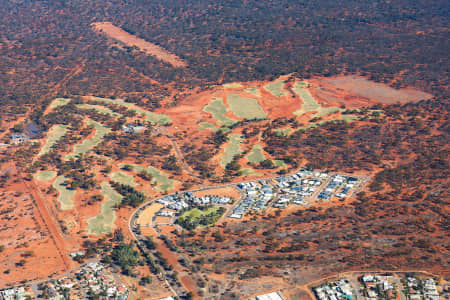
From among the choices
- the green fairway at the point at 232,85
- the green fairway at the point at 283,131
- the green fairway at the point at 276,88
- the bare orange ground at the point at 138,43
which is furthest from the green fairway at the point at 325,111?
the bare orange ground at the point at 138,43

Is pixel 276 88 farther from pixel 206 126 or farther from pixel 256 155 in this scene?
pixel 256 155

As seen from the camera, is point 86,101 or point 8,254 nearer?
point 8,254

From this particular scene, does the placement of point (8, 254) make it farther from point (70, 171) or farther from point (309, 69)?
point (309, 69)

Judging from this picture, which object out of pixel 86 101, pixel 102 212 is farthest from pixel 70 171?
pixel 86 101

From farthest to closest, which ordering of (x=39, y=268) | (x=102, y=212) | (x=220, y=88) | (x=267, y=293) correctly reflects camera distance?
(x=220, y=88) < (x=102, y=212) < (x=39, y=268) < (x=267, y=293)

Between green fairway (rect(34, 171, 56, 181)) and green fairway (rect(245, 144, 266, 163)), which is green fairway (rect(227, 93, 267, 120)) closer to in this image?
green fairway (rect(245, 144, 266, 163))

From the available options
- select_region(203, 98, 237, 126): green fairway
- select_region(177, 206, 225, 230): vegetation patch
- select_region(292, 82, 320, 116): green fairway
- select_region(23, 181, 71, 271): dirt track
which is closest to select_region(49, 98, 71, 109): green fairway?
select_region(203, 98, 237, 126): green fairway
